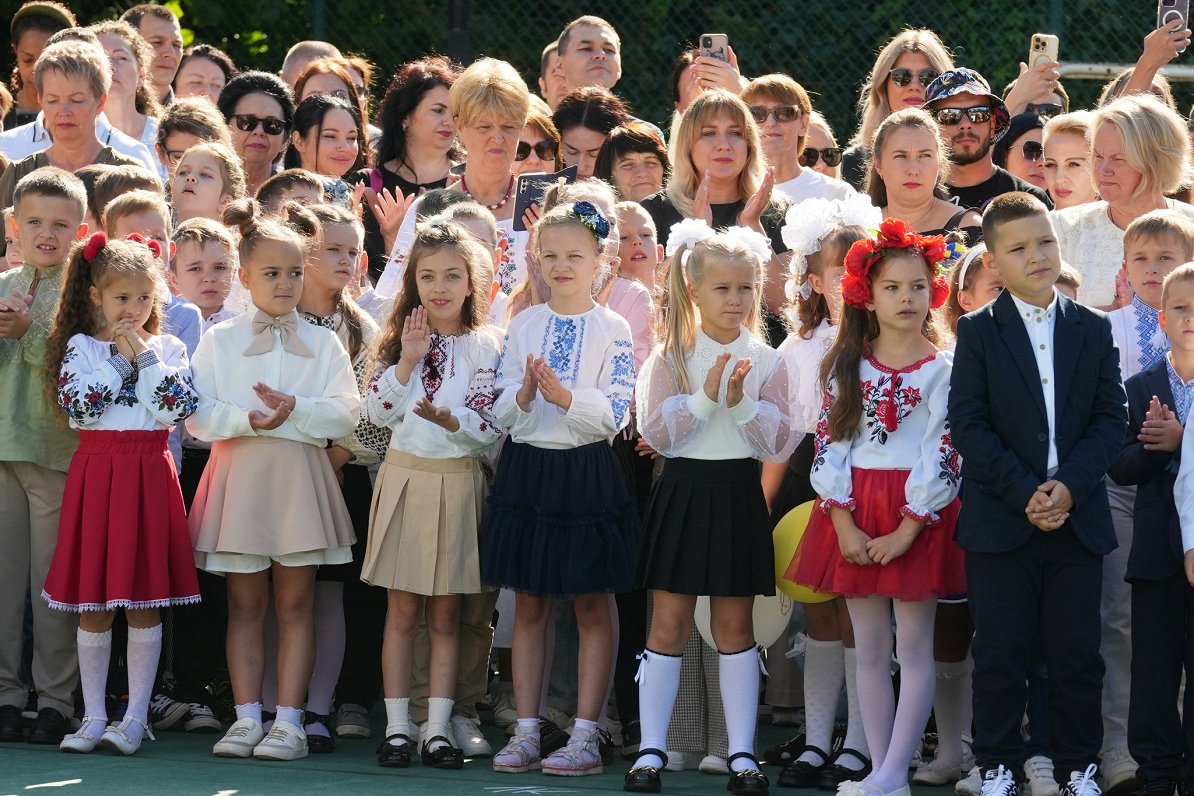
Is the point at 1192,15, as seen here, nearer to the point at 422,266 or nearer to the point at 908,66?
the point at 908,66

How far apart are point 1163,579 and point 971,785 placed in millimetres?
808

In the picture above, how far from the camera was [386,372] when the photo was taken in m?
5.45

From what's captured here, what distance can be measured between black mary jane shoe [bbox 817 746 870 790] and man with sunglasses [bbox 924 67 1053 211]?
2.39 meters

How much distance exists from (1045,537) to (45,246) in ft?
11.0

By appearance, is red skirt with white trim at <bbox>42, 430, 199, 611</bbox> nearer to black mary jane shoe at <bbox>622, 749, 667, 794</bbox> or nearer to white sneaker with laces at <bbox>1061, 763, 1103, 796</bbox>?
black mary jane shoe at <bbox>622, 749, 667, 794</bbox>

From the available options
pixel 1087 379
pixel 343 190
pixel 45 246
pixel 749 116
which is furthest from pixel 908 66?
pixel 45 246

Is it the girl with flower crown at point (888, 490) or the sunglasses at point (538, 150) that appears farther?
the sunglasses at point (538, 150)

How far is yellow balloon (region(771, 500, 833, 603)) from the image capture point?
5.20 m

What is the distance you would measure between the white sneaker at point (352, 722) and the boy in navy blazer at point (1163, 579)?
2.49 meters

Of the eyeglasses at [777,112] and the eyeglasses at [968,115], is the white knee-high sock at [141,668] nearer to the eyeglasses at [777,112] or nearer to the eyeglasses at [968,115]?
the eyeglasses at [777,112]

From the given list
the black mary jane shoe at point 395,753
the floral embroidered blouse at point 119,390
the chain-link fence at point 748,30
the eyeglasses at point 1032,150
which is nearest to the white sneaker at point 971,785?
the black mary jane shoe at point 395,753

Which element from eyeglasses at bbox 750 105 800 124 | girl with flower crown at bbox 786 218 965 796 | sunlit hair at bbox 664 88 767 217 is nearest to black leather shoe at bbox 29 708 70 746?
girl with flower crown at bbox 786 218 965 796

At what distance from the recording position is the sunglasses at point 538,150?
720 cm

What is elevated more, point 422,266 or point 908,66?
point 908,66
